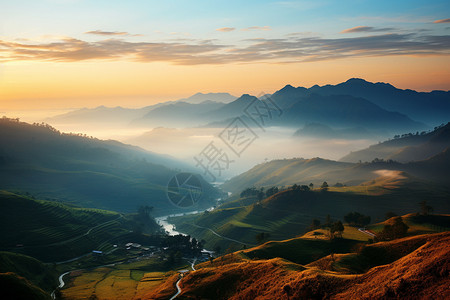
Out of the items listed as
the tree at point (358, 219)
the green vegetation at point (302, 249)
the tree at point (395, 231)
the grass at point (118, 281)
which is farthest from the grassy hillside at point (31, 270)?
the tree at point (358, 219)

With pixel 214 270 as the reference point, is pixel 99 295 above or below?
below

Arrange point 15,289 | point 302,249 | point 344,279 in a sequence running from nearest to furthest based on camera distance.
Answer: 1. point 344,279
2. point 15,289
3. point 302,249

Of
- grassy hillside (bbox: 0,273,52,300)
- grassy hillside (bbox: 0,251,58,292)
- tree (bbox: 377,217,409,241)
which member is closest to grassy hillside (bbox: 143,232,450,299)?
tree (bbox: 377,217,409,241)

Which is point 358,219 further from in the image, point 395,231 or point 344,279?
point 344,279

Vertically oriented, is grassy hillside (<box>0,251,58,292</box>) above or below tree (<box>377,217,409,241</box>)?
below

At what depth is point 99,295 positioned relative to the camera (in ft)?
376

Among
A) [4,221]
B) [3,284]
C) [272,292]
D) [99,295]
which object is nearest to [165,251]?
[99,295]

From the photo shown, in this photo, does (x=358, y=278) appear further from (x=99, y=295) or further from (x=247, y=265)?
(x=99, y=295)

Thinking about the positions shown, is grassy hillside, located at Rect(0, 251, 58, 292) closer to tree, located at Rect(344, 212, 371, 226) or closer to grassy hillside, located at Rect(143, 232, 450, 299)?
grassy hillside, located at Rect(143, 232, 450, 299)

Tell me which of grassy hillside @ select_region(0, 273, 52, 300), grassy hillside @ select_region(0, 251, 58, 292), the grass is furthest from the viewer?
grassy hillside @ select_region(0, 251, 58, 292)

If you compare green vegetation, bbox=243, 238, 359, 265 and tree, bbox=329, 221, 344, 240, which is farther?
tree, bbox=329, 221, 344, 240

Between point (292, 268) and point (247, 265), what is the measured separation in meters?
14.5

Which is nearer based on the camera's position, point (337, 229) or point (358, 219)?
point (337, 229)

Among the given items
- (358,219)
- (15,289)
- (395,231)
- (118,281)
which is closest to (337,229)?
(395,231)
